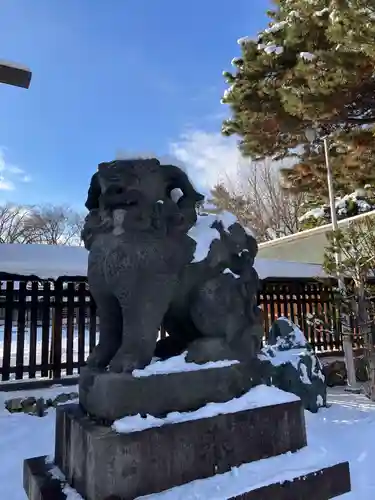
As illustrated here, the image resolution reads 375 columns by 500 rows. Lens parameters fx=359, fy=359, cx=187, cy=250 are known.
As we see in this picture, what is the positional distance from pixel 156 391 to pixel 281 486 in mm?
672

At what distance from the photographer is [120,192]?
165 centimetres

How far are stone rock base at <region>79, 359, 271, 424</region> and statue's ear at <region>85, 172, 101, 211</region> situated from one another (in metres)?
0.81

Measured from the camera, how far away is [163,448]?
1468 millimetres

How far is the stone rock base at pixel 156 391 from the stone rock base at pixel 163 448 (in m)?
0.08

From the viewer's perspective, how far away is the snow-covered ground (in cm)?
154

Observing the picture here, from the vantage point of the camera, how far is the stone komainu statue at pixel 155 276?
1.60 m

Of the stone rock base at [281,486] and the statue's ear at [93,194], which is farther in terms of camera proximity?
the statue's ear at [93,194]

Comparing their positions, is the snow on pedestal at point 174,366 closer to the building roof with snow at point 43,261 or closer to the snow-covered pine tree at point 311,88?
the building roof with snow at point 43,261

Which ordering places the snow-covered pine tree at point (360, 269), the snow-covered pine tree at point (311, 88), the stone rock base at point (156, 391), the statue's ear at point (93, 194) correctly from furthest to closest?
the snow-covered pine tree at point (360, 269) → the snow-covered pine tree at point (311, 88) → the statue's ear at point (93, 194) → the stone rock base at point (156, 391)

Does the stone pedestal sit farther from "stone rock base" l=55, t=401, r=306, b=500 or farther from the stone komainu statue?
the stone komainu statue

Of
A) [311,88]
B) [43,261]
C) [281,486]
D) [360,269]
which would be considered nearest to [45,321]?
[43,261]

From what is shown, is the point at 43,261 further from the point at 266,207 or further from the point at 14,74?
the point at 266,207

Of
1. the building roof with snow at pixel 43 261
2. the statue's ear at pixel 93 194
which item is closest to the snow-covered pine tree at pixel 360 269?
the building roof with snow at pixel 43 261

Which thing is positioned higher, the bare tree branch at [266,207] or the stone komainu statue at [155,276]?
the bare tree branch at [266,207]
